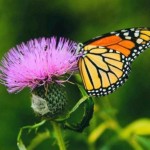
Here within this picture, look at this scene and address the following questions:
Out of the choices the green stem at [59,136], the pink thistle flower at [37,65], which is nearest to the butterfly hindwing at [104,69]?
the pink thistle flower at [37,65]

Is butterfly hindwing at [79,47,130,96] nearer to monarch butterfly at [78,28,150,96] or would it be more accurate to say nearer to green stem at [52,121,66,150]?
monarch butterfly at [78,28,150,96]

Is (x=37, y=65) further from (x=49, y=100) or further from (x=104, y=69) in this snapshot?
(x=104, y=69)

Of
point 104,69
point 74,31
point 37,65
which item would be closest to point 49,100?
point 37,65

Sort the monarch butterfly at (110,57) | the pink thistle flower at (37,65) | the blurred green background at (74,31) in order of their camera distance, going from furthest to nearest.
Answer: the blurred green background at (74,31), the monarch butterfly at (110,57), the pink thistle flower at (37,65)

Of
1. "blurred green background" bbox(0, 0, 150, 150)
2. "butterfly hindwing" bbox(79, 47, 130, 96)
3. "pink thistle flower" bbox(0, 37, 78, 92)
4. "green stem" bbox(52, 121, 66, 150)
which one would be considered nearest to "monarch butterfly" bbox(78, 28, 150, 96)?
"butterfly hindwing" bbox(79, 47, 130, 96)

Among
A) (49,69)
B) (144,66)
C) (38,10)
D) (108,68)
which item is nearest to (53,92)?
(49,69)

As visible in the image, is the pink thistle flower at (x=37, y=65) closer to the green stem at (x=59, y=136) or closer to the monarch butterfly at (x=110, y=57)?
the monarch butterfly at (x=110, y=57)
